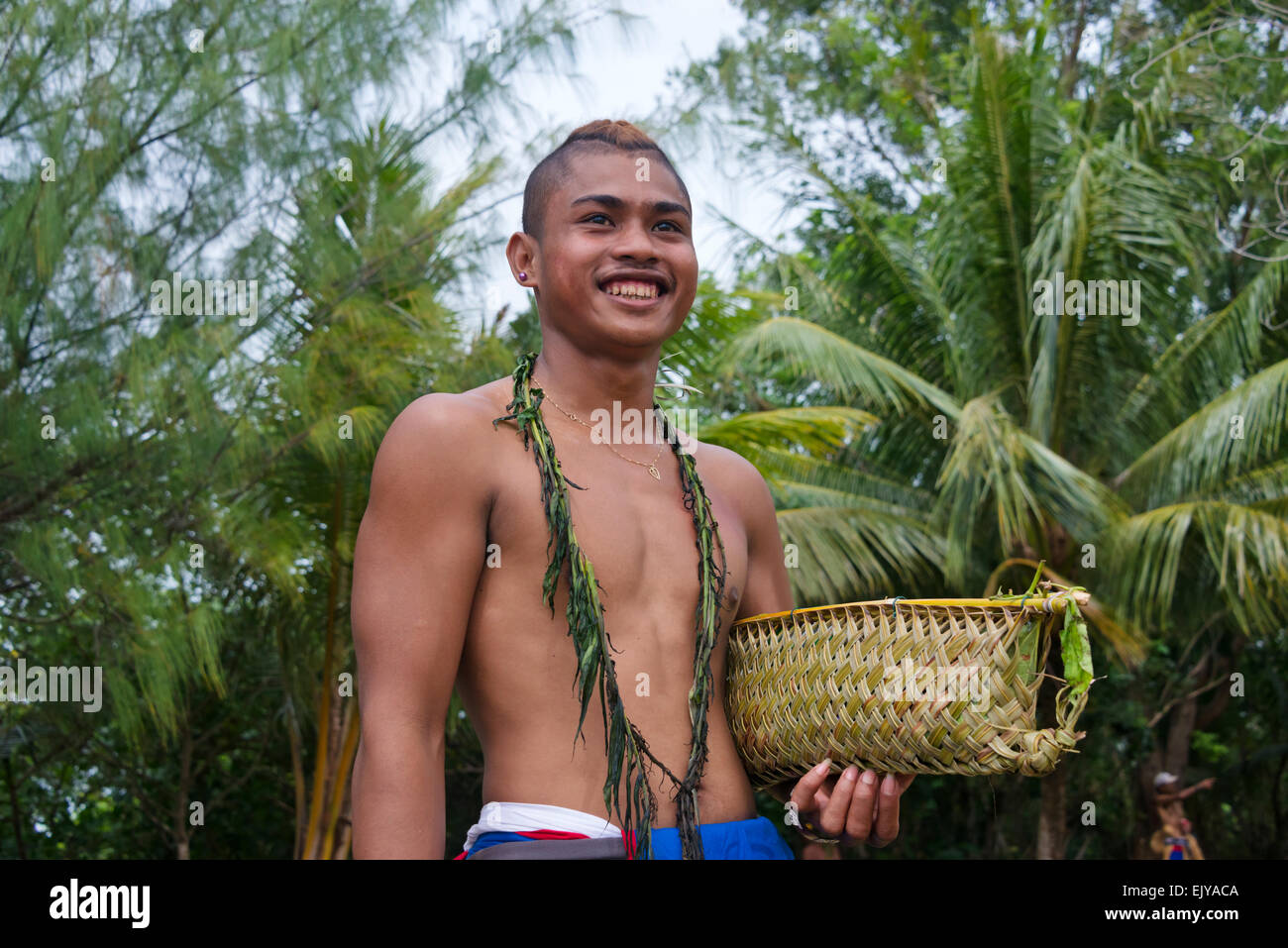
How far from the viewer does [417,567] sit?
1744mm

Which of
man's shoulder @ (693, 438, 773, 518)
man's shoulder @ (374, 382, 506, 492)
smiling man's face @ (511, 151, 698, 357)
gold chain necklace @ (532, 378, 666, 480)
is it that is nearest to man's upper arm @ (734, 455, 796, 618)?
man's shoulder @ (693, 438, 773, 518)

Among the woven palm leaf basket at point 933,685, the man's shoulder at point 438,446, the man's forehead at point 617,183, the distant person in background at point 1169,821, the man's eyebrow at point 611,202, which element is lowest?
the distant person in background at point 1169,821

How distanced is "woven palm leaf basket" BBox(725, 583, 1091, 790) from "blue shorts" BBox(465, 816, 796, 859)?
0.13 m

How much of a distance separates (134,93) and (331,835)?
178 inches

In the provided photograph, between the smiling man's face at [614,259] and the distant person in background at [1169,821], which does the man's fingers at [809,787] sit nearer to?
the smiling man's face at [614,259]

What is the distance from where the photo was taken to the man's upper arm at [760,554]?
219 cm

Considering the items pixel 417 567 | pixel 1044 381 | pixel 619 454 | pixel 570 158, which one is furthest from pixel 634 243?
pixel 1044 381

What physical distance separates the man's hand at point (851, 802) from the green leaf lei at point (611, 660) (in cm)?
16

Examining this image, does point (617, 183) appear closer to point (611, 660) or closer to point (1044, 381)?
point (611, 660)

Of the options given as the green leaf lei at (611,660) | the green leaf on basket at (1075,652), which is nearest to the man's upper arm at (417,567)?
the green leaf lei at (611,660)

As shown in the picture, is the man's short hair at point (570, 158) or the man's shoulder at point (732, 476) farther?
the man's shoulder at point (732, 476)

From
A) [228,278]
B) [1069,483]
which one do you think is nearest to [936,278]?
[1069,483]

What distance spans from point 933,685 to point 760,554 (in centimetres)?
65

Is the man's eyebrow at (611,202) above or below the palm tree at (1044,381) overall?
below
